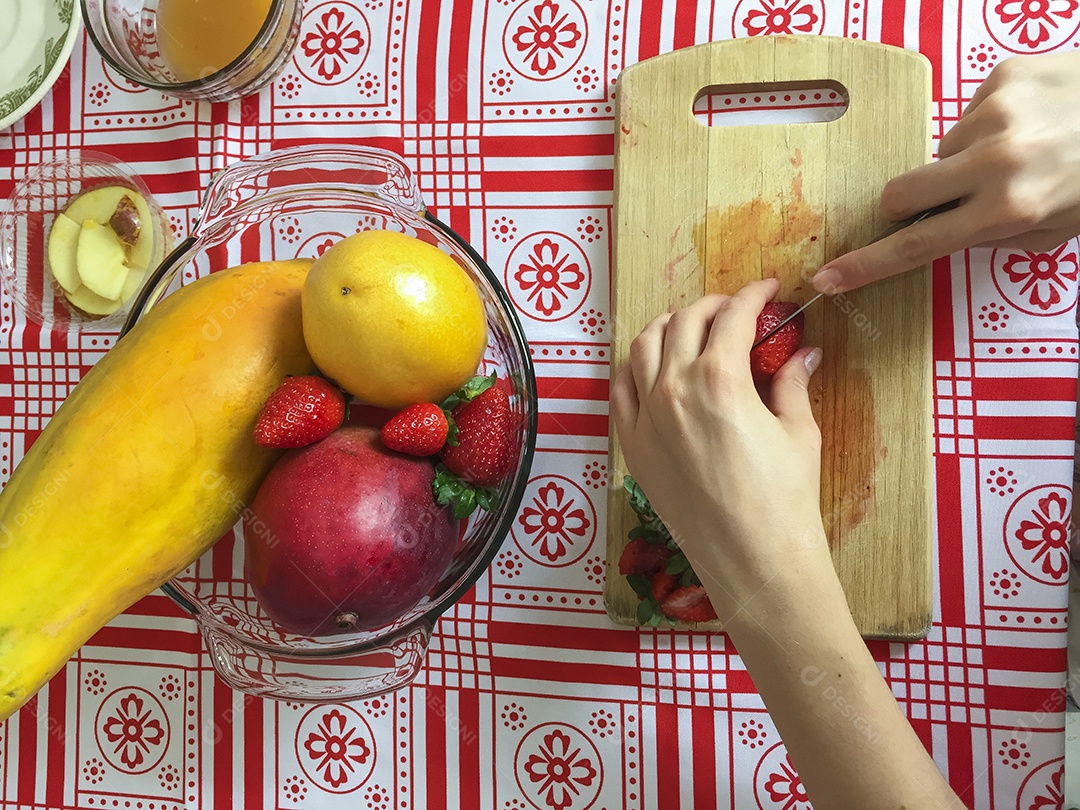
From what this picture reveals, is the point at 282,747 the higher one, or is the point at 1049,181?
the point at 1049,181

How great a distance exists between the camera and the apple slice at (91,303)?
0.78 meters

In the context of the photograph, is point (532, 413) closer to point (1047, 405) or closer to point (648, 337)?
point (648, 337)

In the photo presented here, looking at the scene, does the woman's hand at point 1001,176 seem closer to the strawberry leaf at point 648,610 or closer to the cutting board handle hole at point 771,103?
the cutting board handle hole at point 771,103

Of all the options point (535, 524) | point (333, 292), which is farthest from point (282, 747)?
point (333, 292)

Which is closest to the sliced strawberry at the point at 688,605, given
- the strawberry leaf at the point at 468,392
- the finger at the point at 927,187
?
the strawberry leaf at the point at 468,392

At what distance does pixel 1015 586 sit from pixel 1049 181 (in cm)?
31

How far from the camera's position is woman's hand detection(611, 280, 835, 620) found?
0.60 metres

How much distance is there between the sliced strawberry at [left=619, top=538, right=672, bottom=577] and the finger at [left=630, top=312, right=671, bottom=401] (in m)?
0.12

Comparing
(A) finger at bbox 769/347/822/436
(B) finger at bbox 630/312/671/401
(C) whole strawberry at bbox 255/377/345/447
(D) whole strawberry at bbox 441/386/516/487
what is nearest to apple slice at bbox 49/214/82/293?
(C) whole strawberry at bbox 255/377/345/447

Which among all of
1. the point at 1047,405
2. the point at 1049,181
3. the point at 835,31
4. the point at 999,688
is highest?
the point at 835,31

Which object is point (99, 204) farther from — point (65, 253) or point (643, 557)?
point (643, 557)

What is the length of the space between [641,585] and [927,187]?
37 cm

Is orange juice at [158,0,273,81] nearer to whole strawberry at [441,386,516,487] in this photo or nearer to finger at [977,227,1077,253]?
whole strawberry at [441,386,516,487]

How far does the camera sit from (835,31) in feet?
2.31
